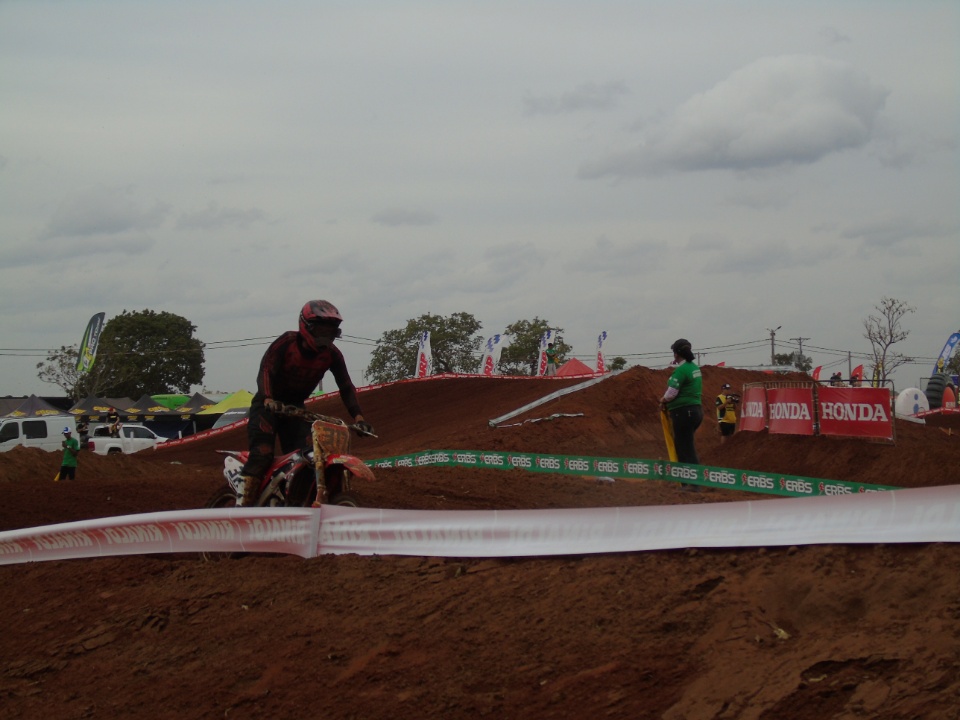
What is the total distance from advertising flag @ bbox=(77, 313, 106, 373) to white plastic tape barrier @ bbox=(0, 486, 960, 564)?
3941 centimetres

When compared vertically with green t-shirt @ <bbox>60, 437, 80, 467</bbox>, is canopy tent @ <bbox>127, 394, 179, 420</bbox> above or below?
above

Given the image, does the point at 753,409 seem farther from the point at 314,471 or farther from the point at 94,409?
the point at 94,409

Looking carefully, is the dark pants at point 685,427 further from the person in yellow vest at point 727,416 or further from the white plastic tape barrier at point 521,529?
the person in yellow vest at point 727,416

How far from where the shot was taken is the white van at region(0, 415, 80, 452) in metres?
28.6

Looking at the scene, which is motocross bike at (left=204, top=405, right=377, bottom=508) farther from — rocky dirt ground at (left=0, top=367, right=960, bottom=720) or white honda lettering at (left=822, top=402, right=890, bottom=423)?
Result: white honda lettering at (left=822, top=402, right=890, bottom=423)

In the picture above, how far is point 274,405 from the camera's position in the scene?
7.88 metres

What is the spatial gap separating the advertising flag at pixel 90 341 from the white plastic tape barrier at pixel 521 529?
1551 inches

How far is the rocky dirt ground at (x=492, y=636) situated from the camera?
13.6ft

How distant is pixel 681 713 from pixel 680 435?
9376mm

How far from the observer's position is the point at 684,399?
12836 millimetres

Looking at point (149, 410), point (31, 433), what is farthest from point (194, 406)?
point (31, 433)

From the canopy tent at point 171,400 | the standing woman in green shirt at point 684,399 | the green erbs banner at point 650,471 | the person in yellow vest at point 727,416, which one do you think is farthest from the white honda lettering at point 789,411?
the canopy tent at point 171,400

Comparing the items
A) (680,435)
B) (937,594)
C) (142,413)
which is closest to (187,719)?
(937,594)

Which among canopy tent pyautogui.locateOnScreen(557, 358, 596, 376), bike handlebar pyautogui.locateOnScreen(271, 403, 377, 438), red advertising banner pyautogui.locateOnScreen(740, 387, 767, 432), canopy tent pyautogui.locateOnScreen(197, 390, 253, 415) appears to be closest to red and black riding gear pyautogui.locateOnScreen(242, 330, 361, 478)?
bike handlebar pyautogui.locateOnScreen(271, 403, 377, 438)
